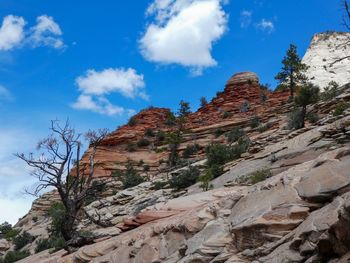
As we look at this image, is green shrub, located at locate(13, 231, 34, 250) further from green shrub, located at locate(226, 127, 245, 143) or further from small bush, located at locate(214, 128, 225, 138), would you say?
small bush, located at locate(214, 128, 225, 138)

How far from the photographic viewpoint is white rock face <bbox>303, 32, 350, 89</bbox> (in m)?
62.7

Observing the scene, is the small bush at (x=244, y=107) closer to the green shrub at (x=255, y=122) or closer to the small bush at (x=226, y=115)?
the small bush at (x=226, y=115)

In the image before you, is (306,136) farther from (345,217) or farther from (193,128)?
(193,128)

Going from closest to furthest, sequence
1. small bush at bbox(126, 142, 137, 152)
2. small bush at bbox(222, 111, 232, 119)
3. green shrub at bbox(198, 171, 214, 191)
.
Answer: green shrub at bbox(198, 171, 214, 191) < small bush at bbox(126, 142, 137, 152) < small bush at bbox(222, 111, 232, 119)

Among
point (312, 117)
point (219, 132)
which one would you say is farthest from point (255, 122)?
point (312, 117)

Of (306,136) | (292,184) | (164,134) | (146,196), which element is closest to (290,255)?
(292,184)

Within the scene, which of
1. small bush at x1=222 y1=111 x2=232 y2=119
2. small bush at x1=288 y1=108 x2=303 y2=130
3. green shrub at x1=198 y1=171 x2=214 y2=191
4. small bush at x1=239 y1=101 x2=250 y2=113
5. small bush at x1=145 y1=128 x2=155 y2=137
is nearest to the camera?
green shrub at x1=198 y1=171 x2=214 y2=191

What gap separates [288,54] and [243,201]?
42.1 metres

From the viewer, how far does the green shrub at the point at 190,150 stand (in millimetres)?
44263

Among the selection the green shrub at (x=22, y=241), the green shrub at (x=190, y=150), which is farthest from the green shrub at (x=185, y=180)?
the green shrub at (x=190, y=150)

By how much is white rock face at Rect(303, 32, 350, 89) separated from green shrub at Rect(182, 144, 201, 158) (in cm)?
2057

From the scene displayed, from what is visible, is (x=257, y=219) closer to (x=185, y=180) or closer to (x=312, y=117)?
(x=185, y=180)

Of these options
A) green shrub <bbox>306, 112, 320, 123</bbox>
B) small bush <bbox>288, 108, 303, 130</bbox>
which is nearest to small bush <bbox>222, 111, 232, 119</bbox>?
green shrub <bbox>306, 112, 320, 123</bbox>

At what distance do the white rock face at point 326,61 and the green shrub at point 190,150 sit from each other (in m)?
20.6
